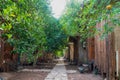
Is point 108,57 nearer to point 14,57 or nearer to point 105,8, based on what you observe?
point 105,8

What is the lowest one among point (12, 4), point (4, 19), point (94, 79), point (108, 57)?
point (94, 79)

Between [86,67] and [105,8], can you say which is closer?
[105,8]

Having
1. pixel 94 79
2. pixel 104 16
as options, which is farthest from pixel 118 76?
pixel 104 16

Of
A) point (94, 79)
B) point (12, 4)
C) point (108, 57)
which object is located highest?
point (12, 4)

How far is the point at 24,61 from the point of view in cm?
2547

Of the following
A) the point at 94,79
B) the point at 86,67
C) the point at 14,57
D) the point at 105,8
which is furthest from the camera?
the point at 14,57

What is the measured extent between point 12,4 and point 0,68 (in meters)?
13.3

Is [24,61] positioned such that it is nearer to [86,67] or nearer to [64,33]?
[64,33]

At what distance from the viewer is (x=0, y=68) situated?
1709cm

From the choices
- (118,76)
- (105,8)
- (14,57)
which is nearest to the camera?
(105,8)

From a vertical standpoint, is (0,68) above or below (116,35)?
below

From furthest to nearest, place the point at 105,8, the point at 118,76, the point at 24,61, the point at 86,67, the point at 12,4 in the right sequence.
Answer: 1. the point at 24,61
2. the point at 86,67
3. the point at 118,76
4. the point at 105,8
5. the point at 12,4

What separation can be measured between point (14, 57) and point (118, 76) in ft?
36.2

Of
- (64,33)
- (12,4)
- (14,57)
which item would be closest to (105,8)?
(12,4)
